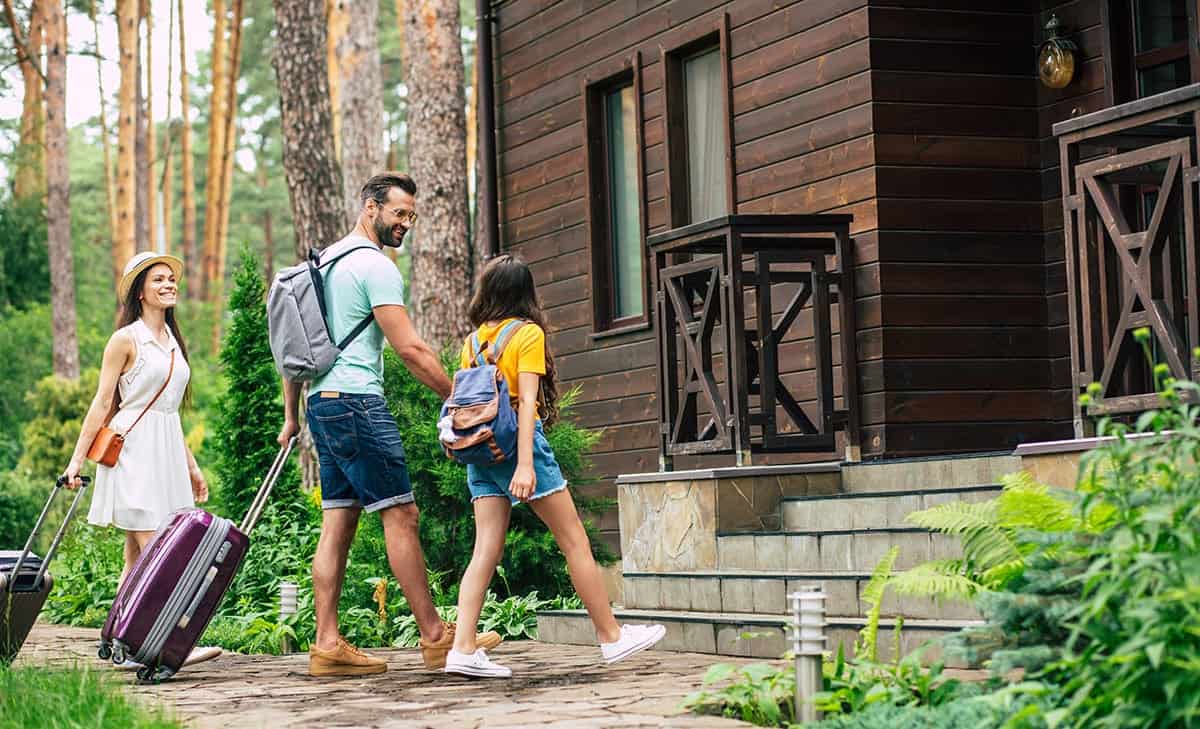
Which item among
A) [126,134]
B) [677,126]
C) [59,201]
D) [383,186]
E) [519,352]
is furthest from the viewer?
[126,134]

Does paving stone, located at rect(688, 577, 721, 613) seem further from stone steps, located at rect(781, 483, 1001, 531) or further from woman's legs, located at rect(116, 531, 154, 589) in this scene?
woman's legs, located at rect(116, 531, 154, 589)

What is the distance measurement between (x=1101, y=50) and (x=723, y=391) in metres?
2.91

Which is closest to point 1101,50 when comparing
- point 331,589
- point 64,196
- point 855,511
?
point 855,511

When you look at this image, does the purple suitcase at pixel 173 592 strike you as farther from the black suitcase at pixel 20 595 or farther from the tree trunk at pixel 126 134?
the tree trunk at pixel 126 134

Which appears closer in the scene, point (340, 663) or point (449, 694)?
point (449, 694)

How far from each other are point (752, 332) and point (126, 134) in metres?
26.7

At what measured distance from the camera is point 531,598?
32.6 feet

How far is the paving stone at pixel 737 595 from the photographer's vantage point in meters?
8.02

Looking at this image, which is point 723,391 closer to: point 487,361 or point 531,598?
point 531,598

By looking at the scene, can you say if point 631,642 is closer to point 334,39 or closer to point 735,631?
point 735,631

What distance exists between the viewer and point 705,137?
37.5ft

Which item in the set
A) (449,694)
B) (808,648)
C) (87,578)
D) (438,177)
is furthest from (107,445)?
(438,177)

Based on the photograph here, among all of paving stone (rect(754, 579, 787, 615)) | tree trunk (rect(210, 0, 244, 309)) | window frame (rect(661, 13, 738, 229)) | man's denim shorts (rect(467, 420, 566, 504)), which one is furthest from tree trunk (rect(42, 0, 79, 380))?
man's denim shorts (rect(467, 420, 566, 504))

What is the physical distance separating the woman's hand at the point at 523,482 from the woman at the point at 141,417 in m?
2.02
